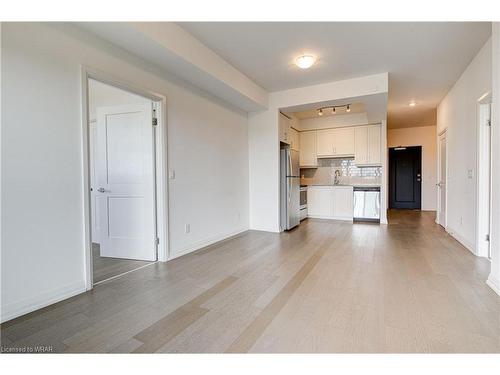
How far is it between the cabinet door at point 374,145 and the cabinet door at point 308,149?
1.33 m

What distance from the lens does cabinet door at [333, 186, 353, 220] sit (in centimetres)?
621

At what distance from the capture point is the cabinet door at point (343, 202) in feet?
20.4

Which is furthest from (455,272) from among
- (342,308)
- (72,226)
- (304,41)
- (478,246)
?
(72,226)

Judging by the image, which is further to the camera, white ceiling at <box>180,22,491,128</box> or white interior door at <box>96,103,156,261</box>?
white interior door at <box>96,103,156,261</box>

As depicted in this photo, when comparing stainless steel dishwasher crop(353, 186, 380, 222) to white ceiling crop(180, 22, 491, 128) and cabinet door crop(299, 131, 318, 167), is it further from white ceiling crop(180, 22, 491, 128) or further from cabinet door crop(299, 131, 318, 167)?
white ceiling crop(180, 22, 491, 128)

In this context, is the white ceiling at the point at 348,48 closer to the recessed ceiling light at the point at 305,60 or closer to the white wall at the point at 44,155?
the recessed ceiling light at the point at 305,60

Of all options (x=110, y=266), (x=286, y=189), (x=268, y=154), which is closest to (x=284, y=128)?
(x=268, y=154)

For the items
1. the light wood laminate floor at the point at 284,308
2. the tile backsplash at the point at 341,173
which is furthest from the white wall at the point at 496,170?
the tile backsplash at the point at 341,173

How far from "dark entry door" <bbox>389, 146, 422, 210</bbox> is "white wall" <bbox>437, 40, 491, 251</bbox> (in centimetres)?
369

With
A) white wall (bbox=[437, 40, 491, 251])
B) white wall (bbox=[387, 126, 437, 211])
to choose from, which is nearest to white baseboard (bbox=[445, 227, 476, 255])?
white wall (bbox=[437, 40, 491, 251])

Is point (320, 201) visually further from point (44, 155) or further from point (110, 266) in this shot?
point (44, 155)

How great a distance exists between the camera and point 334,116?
6.47 m
